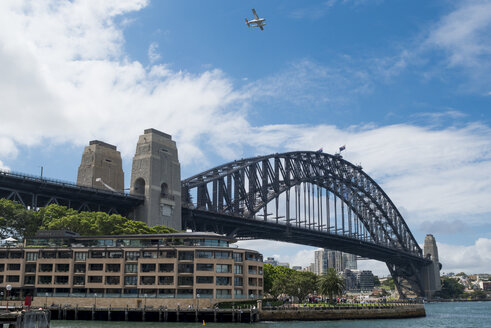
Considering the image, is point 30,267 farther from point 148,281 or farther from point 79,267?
point 148,281

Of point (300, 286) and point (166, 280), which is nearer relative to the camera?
point (166, 280)

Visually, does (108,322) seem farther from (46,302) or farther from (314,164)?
(314,164)

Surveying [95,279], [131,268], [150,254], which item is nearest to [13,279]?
[95,279]

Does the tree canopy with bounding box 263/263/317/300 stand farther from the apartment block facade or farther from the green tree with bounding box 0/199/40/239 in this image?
the green tree with bounding box 0/199/40/239

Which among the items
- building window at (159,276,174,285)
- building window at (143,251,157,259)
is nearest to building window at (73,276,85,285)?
building window at (143,251,157,259)

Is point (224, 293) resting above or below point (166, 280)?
below
